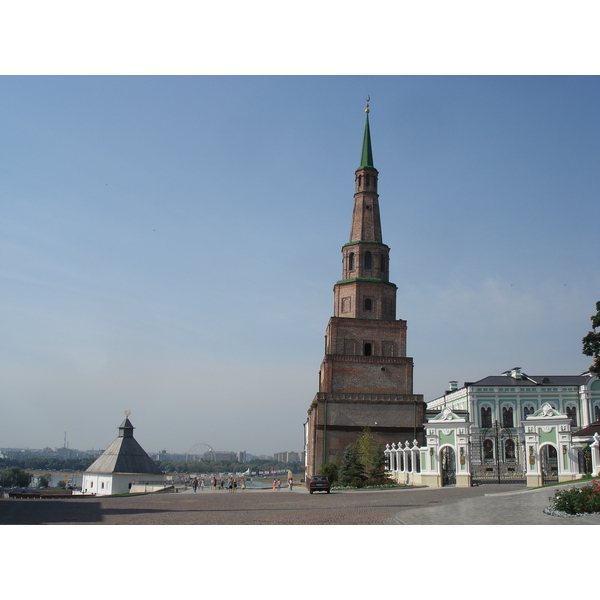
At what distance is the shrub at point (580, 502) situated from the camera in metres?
15.1

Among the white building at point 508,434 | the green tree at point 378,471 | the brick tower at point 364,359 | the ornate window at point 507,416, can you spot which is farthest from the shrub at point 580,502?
the ornate window at point 507,416

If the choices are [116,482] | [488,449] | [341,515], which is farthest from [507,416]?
[341,515]

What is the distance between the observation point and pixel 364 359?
157 ft

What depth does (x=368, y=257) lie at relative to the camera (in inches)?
1988

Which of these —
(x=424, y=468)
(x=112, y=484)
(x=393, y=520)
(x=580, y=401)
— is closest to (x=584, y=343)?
(x=424, y=468)

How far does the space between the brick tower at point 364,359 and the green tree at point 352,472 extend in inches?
273

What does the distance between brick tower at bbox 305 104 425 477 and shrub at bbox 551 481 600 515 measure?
101ft

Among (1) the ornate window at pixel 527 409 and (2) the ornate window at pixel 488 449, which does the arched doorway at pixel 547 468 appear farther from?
(1) the ornate window at pixel 527 409

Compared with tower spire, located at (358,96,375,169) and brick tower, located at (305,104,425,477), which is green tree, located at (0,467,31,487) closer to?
brick tower, located at (305,104,425,477)

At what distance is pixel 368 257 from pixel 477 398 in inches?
734

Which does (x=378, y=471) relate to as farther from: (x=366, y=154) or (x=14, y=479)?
(x=14, y=479)

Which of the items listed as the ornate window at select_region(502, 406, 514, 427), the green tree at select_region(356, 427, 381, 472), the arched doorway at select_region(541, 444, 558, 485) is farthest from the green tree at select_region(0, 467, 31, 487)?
the arched doorway at select_region(541, 444, 558, 485)

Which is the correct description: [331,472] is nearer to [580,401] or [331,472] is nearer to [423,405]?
[423,405]

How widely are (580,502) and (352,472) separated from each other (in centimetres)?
2333
